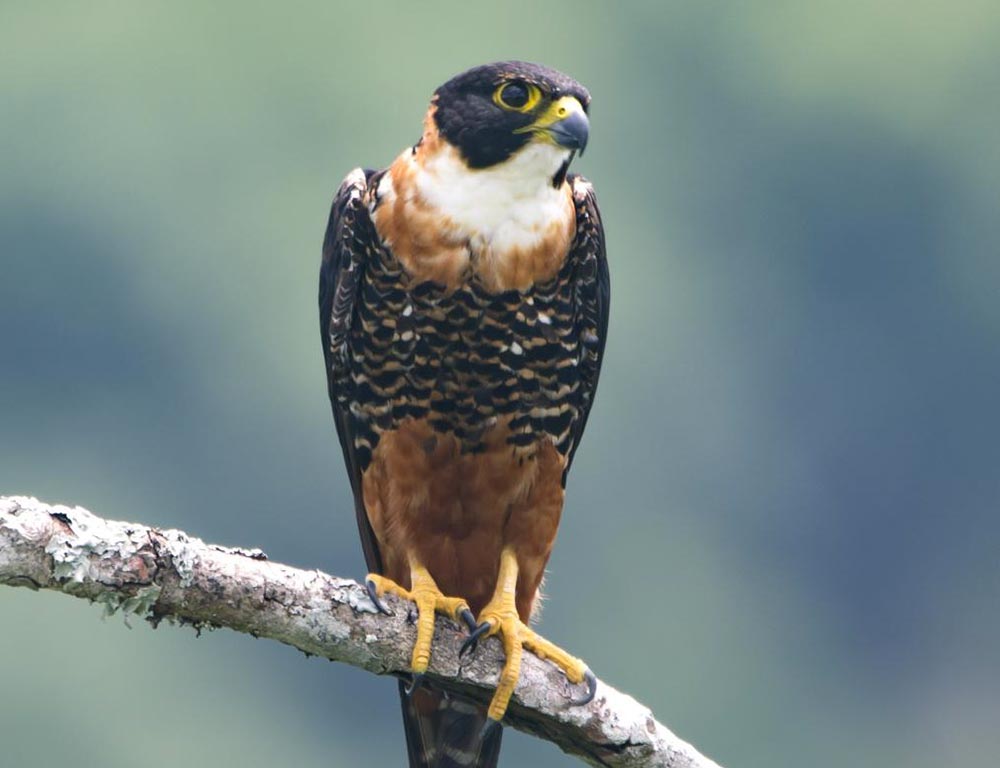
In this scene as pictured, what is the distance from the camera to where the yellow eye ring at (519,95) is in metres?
5.76

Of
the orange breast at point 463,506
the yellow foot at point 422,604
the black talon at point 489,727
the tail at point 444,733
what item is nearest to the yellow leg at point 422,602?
the yellow foot at point 422,604

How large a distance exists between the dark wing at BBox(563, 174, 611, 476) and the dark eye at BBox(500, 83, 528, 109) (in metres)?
0.36

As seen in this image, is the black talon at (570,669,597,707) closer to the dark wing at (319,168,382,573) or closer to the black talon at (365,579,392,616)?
the black talon at (365,579,392,616)

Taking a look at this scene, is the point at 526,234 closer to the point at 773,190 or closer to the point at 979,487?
the point at 979,487

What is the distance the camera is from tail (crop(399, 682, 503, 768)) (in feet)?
20.0

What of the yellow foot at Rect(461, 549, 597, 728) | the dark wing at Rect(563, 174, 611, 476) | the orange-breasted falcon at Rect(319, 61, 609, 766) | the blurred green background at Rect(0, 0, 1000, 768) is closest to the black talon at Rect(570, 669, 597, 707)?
the yellow foot at Rect(461, 549, 597, 728)

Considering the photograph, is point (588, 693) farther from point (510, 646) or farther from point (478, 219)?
point (478, 219)

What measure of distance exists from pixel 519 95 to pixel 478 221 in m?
0.37

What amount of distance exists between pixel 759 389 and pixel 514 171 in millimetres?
50212

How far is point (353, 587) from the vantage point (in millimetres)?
5168

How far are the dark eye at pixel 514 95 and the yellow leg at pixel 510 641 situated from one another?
130 cm

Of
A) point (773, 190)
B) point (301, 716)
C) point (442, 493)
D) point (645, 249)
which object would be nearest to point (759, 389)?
point (645, 249)

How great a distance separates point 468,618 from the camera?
A: 18.5ft

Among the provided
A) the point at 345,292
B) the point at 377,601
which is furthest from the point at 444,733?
the point at 345,292
